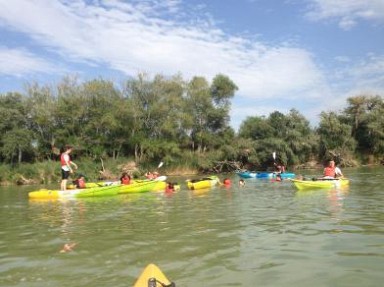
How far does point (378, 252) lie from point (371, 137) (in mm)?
49912

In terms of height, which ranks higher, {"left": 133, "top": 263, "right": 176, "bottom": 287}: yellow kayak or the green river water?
{"left": 133, "top": 263, "right": 176, "bottom": 287}: yellow kayak

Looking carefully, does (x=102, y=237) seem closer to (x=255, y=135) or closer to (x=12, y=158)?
(x=12, y=158)

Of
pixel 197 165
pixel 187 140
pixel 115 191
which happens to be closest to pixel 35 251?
pixel 115 191

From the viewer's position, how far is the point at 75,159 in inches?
1786

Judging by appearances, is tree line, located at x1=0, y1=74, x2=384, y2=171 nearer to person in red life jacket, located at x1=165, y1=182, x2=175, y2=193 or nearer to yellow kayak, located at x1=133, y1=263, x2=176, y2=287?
person in red life jacket, located at x1=165, y1=182, x2=175, y2=193

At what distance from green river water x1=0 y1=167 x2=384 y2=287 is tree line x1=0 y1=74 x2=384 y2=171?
2926 centimetres

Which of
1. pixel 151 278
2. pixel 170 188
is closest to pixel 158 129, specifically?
pixel 170 188

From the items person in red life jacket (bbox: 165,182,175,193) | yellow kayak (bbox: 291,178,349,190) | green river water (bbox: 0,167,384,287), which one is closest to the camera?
green river water (bbox: 0,167,384,287)

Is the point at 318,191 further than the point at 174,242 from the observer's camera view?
Yes

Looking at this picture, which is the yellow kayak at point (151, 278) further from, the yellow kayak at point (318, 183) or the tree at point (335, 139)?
the tree at point (335, 139)

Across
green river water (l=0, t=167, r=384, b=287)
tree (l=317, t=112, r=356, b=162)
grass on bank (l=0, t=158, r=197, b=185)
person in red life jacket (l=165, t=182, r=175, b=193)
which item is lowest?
green river water (l=0, t=167, r=384, b=287)

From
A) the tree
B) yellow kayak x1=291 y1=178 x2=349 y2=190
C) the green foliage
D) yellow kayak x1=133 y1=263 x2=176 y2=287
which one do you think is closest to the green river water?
yellow kayak x1=133 y1=263 x2=176 y2=287

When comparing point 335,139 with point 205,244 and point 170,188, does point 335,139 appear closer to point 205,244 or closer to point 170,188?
point 170,188

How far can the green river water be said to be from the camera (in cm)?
691
